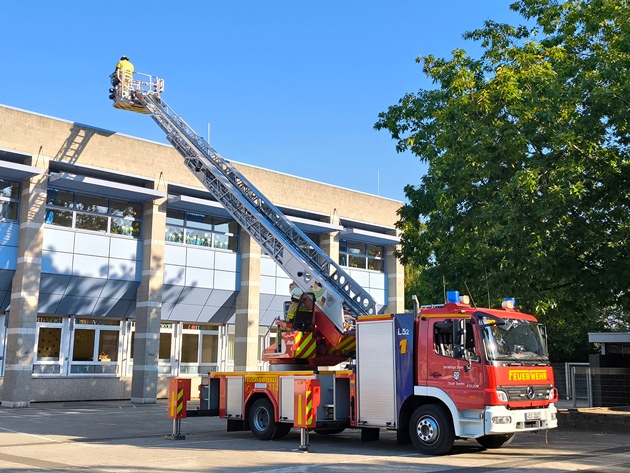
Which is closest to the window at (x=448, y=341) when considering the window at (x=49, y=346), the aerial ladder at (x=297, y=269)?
the aerial ladder at (x=297, y=269)

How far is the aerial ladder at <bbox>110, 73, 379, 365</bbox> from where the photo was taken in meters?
15.4

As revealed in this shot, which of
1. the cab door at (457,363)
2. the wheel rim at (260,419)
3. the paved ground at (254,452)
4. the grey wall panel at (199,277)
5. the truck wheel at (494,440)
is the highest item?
the grey wall panel at (199,277)

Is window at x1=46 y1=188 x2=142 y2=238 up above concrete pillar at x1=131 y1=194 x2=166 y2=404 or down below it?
above

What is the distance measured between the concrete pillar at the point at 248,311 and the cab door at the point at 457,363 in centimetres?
1938

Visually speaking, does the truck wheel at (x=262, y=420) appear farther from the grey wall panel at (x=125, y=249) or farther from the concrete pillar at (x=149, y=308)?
the grey wall panel at (x=125, y=249)

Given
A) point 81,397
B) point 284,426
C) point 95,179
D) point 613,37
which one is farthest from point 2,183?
point 613,37

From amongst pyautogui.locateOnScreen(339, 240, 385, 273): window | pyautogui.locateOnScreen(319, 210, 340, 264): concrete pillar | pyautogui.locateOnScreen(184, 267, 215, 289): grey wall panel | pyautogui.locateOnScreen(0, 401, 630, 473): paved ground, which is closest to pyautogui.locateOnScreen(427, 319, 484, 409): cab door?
pyautogui.locateOnScreen(0, 401, 630, 473): paved ground

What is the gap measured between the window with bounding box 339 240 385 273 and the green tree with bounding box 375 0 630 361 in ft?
58.1

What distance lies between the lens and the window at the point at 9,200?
2558cm

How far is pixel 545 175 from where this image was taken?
1507 cm

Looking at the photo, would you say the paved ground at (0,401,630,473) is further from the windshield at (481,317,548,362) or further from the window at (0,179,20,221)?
the window at (0,179,20,221)

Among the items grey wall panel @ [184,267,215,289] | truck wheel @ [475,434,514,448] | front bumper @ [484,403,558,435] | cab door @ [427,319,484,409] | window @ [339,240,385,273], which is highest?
window @ [339,240,385,273]

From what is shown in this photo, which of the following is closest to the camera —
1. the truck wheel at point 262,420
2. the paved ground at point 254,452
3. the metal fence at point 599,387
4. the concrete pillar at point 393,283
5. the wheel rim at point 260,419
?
the paved ground at point 254,452

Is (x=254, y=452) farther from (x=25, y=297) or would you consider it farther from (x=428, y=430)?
(x=25, y=297)
